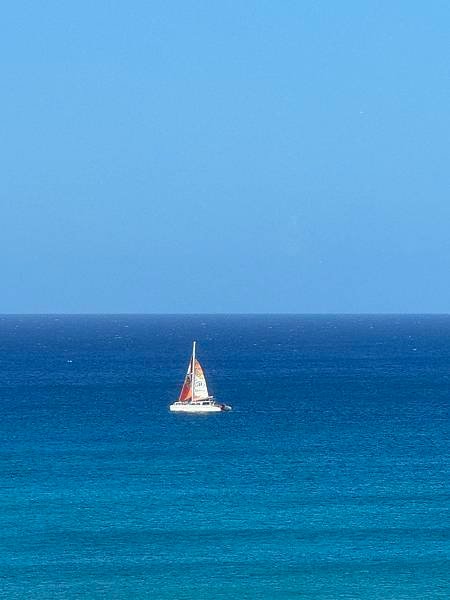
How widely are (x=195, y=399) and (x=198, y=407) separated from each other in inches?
78.3

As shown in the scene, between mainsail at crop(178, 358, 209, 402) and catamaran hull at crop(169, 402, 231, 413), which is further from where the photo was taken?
mainsail at crop(178, 358, 209, 402)

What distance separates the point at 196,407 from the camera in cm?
12988

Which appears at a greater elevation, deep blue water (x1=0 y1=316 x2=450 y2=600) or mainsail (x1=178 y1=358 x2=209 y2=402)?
mainsail (x1=178 y1=358 x2=209 y2=402)

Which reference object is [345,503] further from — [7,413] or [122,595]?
[7,413]

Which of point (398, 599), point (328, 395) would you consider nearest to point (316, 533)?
point (398, 599)

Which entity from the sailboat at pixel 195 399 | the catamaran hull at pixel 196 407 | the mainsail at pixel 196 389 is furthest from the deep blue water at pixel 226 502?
the mainsail at pixel 196 389

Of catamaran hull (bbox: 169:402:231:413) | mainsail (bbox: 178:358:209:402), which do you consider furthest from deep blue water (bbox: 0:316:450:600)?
mainsail (bbox: 178:358:209:402)

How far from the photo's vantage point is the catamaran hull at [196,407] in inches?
5113

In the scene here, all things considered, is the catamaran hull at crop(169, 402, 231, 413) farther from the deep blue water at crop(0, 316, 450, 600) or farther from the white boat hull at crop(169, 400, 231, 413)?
the deep blue water at crop(0, 316, 450, 600)

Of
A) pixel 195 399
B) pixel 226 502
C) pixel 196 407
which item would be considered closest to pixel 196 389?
pixel 195 399

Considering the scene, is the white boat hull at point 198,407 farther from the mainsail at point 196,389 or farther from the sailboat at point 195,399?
the mainsail at point 196,389

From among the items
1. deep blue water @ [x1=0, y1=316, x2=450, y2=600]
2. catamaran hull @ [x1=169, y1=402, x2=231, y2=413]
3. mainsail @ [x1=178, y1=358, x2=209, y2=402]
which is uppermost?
mainsail @ [x1=178, y1=358, x2=209, y2=402]

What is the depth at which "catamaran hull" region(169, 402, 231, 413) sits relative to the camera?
12988 centimetres

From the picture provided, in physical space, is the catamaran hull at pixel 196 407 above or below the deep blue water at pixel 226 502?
above
